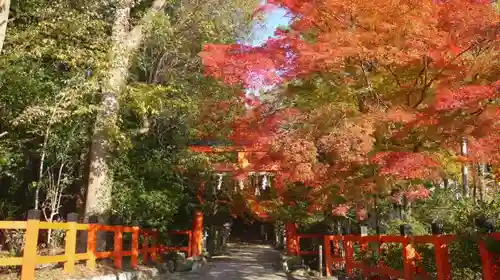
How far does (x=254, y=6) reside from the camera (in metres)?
16.8

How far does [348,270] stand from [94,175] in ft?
20.5

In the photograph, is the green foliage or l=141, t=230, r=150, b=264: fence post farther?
l=141, t=230, r=150, b=264: fence post

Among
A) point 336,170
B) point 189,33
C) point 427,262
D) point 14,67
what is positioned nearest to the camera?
point 427,262

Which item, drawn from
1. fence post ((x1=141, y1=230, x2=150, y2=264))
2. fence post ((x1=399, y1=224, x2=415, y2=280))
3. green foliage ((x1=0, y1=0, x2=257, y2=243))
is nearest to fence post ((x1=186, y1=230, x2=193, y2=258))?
green foliage ((x1=0, y1=0, x2=257, y2=243))

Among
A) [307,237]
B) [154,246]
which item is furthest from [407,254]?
[307,237]

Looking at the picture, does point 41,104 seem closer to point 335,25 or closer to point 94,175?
point 94,175

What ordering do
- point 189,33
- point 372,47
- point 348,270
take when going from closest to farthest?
point 372,47 < point 348,270 < point 189,33

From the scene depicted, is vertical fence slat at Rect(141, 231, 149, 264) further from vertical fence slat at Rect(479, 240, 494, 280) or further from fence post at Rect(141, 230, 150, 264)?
vertical fence slat at Rect(479, 240, 494, 280)

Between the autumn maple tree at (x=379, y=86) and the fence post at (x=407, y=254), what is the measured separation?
0.89 metres

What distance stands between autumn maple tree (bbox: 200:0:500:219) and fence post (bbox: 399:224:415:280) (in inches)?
35.2

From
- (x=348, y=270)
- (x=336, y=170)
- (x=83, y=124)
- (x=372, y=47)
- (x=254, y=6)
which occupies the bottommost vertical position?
(x=348, y=270)

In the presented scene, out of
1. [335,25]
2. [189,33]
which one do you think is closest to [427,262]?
[335,25]

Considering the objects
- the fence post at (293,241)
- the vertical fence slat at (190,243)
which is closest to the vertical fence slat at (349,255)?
the fence post at (293,241)

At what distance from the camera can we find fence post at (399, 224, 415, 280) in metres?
7.12
